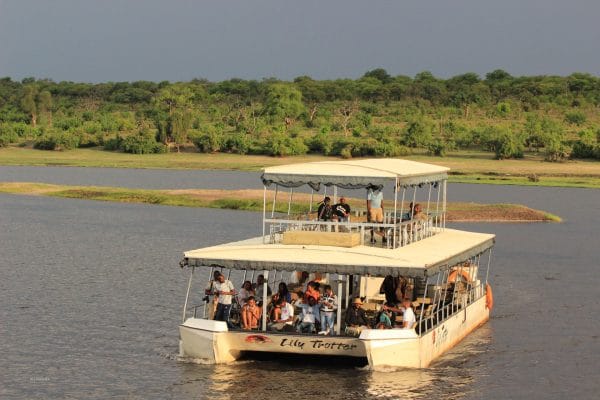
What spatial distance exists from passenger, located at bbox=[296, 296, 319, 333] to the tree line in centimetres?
8080

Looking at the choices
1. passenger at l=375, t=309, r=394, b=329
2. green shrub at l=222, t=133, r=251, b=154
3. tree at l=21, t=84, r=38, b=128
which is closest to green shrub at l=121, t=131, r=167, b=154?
green shrub at l=222, t=133, r=251, b=154

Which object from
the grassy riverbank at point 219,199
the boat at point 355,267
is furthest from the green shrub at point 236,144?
the boat at point 355,267

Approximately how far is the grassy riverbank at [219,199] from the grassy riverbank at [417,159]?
19.6 meters

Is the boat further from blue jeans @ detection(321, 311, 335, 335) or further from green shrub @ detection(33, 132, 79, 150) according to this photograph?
green shrub @ detection(33, 132, 79, 150)

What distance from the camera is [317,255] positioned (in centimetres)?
2600

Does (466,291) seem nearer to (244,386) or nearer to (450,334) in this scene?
(450,334)

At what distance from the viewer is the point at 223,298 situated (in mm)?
26812

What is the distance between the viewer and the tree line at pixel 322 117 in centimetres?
11212

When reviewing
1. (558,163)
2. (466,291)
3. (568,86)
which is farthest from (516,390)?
(568,86)

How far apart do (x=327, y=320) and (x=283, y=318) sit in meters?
1.06

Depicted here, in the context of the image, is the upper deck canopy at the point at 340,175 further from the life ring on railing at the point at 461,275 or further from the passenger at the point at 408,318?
the life ring on railing at the point at 461,275

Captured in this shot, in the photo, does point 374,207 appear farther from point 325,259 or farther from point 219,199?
point 219,199

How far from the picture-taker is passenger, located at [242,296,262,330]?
26.5m

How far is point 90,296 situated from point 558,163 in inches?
2852
